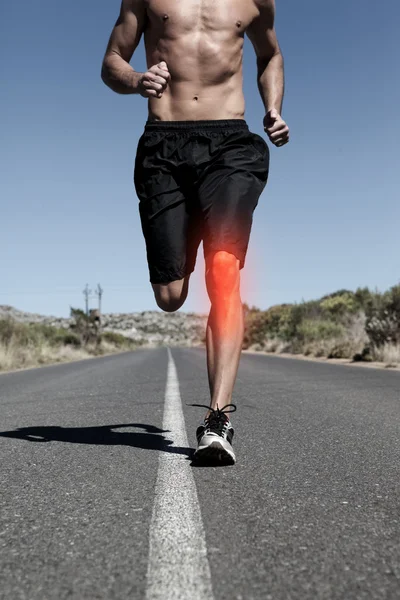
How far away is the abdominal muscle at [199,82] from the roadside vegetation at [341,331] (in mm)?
11262

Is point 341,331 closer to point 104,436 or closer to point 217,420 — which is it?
point 104,436

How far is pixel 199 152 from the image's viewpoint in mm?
3643

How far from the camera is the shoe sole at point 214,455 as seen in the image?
302cm

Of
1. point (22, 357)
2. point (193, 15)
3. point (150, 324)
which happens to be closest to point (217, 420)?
point (193, 15)

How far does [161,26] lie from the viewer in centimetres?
384

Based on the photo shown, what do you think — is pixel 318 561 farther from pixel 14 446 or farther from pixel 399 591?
pixel 14 446

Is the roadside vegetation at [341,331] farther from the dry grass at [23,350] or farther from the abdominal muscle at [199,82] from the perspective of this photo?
the abdominal muscle at [199,82]

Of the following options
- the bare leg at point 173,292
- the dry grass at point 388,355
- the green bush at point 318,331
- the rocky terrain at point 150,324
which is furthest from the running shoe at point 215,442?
the rocky terrain at point 150,324

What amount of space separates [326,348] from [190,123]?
19.3 meters

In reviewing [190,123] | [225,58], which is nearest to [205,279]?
[190,123]

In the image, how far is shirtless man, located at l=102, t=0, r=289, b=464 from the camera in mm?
3535

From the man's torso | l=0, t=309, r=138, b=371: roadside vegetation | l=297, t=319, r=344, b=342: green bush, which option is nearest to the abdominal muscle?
the man's torso

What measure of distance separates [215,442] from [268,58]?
2.46m

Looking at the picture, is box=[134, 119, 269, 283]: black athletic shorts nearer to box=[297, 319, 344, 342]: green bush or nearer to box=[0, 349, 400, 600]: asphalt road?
box=[0, 349, 400, 600]: asphalt road
